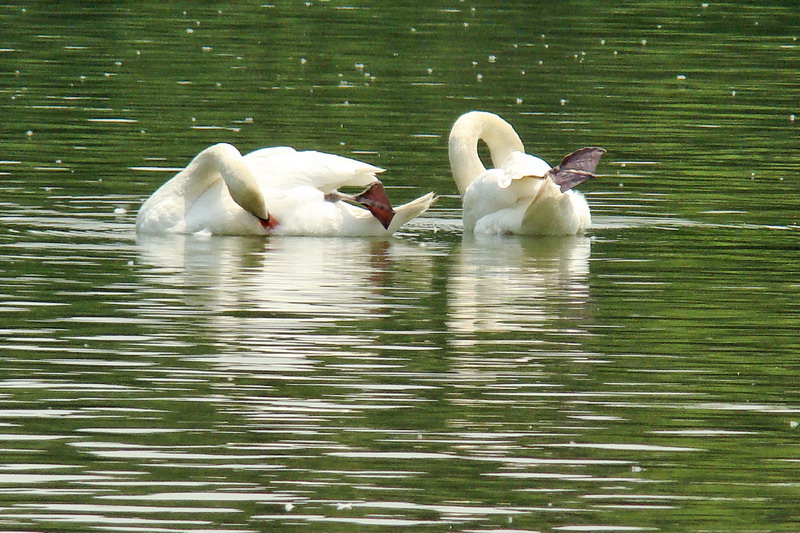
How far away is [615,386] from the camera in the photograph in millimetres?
9586

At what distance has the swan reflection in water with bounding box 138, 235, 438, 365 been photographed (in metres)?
10.7

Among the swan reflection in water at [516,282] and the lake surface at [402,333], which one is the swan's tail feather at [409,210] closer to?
the lake surface at [402,333]

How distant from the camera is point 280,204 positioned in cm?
1535

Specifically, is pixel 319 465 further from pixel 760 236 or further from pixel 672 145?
pixel 672 145

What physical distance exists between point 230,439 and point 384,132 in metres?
12.5

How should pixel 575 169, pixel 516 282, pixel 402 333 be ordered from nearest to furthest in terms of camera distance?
pixel 402 333
pixel 516 282
pixel 575 169

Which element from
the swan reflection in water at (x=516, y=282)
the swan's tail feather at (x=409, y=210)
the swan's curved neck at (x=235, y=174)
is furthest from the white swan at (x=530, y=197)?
the swan's curved neck at (x=235, y=174)

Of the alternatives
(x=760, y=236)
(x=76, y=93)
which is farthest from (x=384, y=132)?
(x=760, y=236)

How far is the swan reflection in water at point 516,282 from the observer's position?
37.5 ft

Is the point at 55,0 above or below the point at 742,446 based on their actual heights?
above

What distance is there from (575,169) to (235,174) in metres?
2.54

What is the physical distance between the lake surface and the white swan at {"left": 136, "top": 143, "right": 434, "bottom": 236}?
26cm

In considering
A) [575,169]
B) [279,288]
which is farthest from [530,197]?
[279,288]

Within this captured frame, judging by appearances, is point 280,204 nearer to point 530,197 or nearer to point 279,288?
point 530,197
